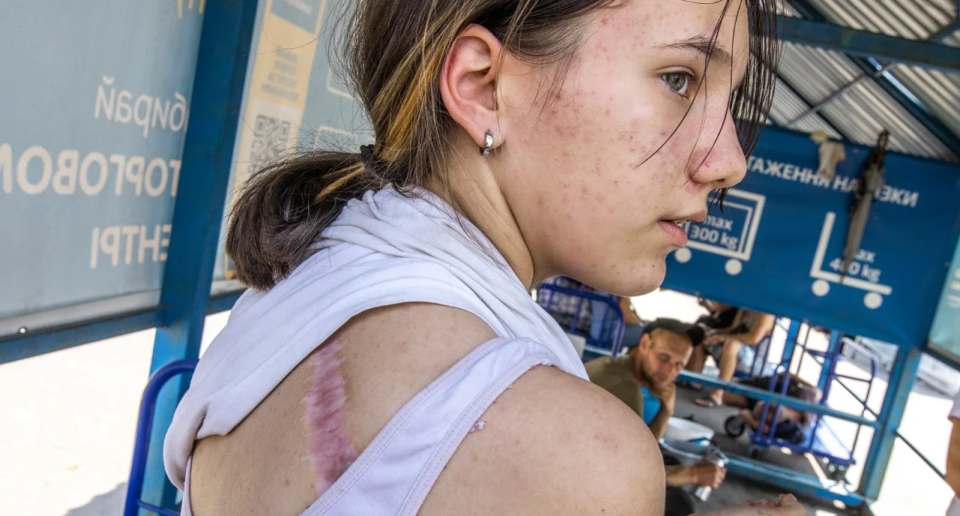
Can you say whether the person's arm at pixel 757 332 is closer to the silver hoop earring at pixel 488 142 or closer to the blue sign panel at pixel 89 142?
the blue sign panel at pixel 89 142

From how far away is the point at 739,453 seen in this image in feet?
21.1

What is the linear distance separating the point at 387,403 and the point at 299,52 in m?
2.14

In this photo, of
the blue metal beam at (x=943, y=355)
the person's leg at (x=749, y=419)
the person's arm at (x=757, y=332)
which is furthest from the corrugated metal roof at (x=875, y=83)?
the person's leg at (x=749, y=419)

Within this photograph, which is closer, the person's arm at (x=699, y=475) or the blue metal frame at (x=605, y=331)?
the person's arm at (x=699, y=475)

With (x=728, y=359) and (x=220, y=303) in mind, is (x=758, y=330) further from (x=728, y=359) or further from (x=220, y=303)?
(x=220, y=303)

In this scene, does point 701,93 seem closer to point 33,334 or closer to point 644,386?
point 33,334

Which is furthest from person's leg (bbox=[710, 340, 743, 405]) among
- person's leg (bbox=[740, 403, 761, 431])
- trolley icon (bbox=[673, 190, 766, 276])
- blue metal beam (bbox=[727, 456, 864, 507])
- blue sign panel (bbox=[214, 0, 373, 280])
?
blue sign panel (bbox=[214, 0, 373, 280])

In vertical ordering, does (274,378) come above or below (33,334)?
above

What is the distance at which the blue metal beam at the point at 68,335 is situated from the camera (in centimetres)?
153

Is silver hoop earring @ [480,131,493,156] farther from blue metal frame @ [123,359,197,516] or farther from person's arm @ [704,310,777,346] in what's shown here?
person's arm @ [704,310,777,346]

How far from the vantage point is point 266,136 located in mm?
2387

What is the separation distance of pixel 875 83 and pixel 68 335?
293 inches

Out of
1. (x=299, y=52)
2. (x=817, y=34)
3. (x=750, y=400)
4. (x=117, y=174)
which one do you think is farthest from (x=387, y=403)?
(x=750, y=400)

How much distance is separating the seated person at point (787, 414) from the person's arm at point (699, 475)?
2.78 m
